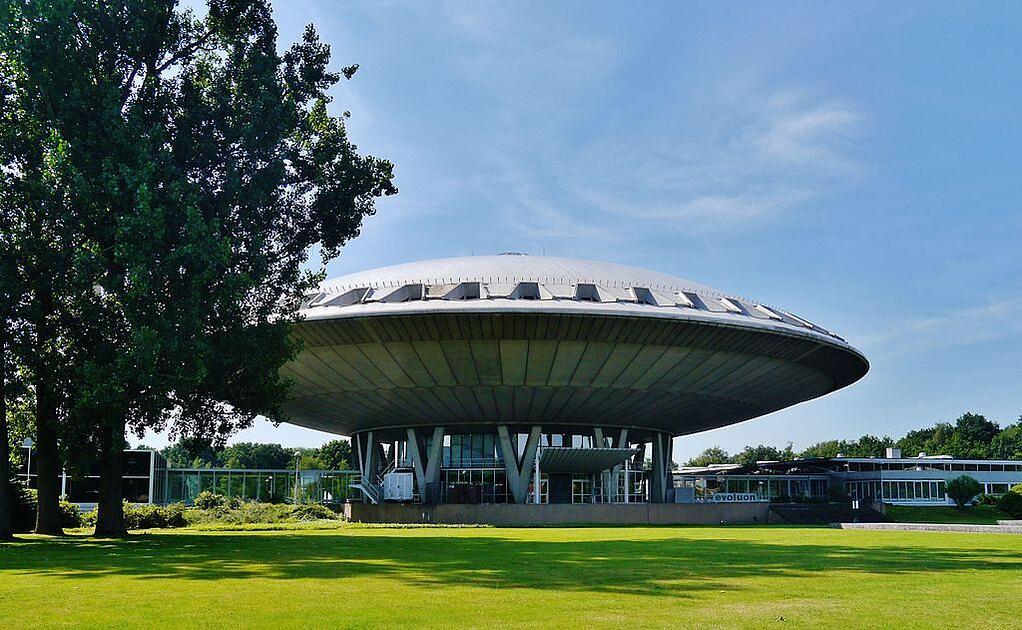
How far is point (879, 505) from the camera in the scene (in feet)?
201

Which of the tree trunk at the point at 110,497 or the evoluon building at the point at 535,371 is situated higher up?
the evoluon building at the point at 535,371

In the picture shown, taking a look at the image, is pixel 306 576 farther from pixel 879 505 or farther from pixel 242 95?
pixel 879 505

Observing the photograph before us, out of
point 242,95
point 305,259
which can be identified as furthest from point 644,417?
point 242,95

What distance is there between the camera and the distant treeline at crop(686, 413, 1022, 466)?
12431 cm

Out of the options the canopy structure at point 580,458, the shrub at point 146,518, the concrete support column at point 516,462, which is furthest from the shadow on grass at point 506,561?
the concrete support column at point 516,462

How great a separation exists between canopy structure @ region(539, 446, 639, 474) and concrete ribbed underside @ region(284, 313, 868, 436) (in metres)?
2.14

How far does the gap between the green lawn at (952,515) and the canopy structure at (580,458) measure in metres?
19.9

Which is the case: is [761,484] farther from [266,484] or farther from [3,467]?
[3,467]

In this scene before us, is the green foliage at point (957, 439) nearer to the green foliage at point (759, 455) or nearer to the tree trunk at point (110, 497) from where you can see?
the green foliage at point (759, 455)

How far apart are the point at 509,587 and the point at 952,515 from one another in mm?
62940

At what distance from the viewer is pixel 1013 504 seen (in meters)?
54.9

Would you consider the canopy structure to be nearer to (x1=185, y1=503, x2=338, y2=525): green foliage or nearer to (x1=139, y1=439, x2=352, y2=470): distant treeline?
(x1=185, y1=503, x2=338, y2=525): green foliage

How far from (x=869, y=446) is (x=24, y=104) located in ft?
440

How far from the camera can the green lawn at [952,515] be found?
59.4 metres
